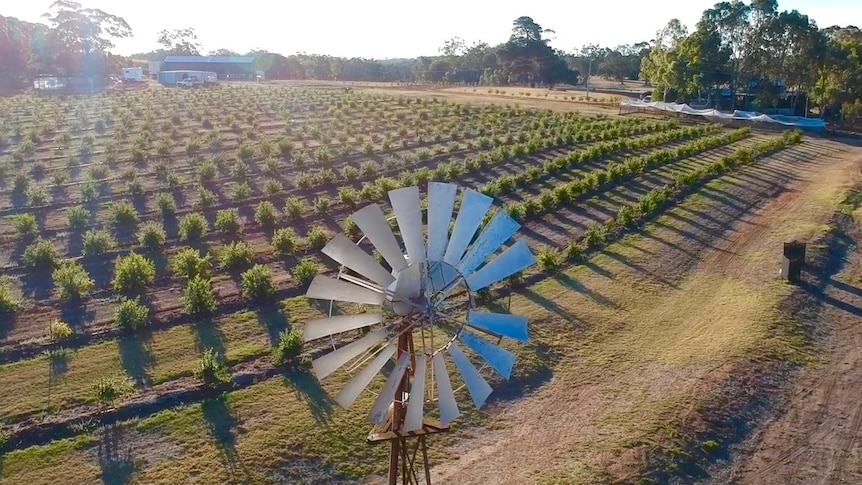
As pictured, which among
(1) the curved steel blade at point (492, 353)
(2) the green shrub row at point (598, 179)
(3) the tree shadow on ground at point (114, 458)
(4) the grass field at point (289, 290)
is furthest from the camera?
(2) the green shrub row at point (598, 179)

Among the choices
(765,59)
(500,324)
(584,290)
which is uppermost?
(765,59)

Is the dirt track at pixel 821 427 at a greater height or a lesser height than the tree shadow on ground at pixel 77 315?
lesser

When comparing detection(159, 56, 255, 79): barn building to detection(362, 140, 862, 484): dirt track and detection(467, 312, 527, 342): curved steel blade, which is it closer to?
detection(362, 140, 862, 484): dirt track

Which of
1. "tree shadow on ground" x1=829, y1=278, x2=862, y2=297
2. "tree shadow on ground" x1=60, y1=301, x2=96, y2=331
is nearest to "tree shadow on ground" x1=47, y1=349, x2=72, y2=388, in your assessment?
"tree shadow on ground" x1=60, y1=301, x2=96, y2=331

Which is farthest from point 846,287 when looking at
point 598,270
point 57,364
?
→ point 57,364

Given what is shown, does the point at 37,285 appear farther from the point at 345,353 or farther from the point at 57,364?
the point at 345,353

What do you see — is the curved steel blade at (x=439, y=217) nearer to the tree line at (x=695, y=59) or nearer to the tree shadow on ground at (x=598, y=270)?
the tree shadow on ground at (x=598, y=270)

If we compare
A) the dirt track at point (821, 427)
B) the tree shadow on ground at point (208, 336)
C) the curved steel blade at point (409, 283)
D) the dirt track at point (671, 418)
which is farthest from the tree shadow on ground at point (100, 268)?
the dirt track at point (821, 427)
